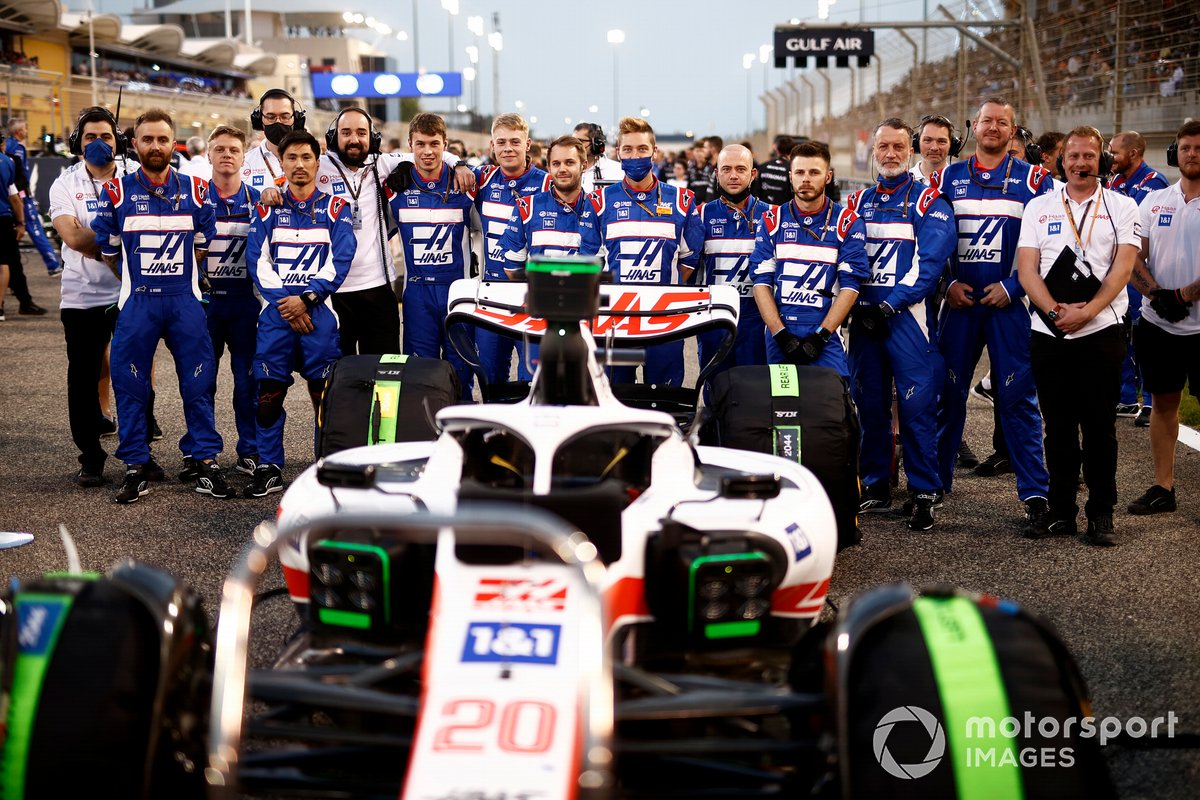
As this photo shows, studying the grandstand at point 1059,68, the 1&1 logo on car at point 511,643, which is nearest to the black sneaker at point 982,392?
the grandstand at point 1059,68

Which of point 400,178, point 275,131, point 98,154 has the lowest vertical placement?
point 400,178

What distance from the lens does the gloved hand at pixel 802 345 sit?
609 cm

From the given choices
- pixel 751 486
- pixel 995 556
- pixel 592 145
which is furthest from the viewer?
pixel 592 145

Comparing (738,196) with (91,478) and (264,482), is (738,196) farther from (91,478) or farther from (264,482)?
(91,478)

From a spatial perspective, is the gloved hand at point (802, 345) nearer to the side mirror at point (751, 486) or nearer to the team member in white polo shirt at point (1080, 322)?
the team member in white polo shirt at point (1080, 322)

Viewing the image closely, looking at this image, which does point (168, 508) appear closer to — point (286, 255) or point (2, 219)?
point (286, 255)

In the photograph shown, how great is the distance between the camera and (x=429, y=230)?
734cm

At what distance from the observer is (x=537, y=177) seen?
7.64m

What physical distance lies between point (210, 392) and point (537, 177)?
246cm

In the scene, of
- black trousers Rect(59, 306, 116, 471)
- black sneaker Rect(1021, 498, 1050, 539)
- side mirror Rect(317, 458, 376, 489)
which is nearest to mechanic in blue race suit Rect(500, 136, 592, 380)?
black trousers Rect(59, 306, 116, 471)

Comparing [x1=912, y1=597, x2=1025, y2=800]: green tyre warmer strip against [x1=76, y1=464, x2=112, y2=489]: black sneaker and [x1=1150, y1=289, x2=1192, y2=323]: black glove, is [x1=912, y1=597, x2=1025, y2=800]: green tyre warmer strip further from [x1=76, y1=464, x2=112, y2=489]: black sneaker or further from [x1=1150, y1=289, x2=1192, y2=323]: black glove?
[x1=76, y1=464, x2=112, y2=489]: black sneaker

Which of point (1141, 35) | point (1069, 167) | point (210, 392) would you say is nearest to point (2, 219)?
point (210, 392)

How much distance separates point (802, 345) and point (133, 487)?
3.77 meters

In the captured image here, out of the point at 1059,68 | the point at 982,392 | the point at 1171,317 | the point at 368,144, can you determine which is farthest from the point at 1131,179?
the point at 1059,68
